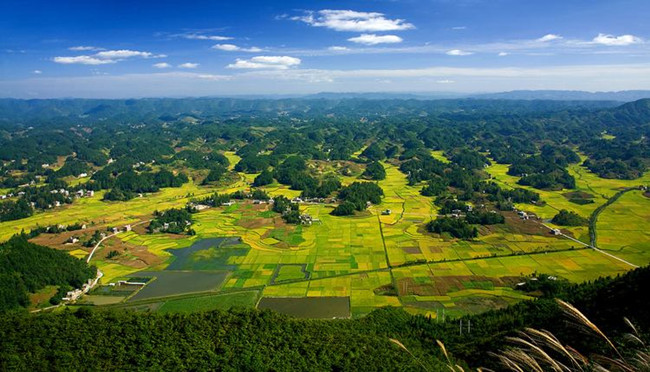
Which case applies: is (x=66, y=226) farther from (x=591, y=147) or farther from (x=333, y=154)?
(x=591, y=147)

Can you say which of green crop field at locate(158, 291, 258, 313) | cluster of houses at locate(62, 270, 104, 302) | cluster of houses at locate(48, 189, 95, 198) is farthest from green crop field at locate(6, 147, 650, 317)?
cluster of houses at locate(48, 189, 95, 198)

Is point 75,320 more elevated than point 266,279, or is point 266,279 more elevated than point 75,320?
point 75,320

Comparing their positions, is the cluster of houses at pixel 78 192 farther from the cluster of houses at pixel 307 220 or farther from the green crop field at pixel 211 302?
the green crop field at pixel 211 302

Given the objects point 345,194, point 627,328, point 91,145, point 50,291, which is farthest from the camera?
point 91,145

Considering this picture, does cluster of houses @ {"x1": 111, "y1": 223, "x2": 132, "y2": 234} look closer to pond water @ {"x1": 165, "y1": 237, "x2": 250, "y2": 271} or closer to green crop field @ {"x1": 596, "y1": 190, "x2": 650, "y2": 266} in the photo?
pond water @ {"x1": 165, "y1": 237, "x2": 250, "y2": 271}

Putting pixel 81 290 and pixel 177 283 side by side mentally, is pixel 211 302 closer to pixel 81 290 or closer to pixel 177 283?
pixel 177 283

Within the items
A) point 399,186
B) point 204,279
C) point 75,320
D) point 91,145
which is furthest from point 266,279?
point 91,145

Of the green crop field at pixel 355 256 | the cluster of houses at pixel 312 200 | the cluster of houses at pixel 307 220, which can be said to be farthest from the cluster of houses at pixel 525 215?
the cluster of houses at pixel 312 200

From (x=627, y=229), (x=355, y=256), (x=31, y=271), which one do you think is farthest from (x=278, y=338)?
(x=627, y=229)
